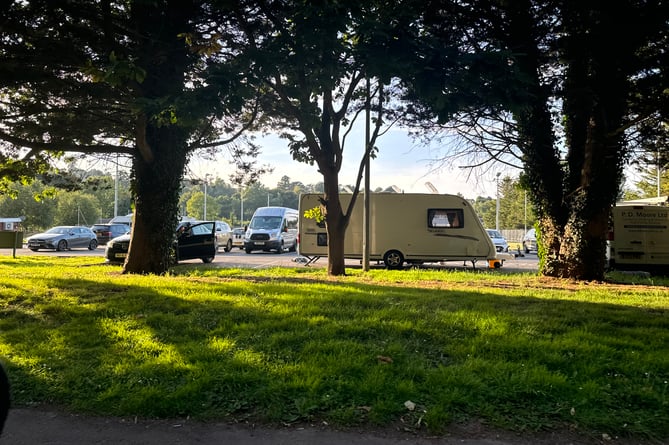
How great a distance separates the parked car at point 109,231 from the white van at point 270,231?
9.58 m

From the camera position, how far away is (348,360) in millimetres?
4191

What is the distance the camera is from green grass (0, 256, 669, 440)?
3471mm

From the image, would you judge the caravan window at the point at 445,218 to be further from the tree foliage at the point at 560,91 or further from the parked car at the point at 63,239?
the parked car at the point at 63,239

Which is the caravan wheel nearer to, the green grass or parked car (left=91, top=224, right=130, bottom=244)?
the green grass

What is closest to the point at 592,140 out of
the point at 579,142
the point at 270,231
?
the point at 579,142

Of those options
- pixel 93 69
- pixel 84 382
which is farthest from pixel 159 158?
pixel 84 382

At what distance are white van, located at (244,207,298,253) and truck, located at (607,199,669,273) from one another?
17.7m

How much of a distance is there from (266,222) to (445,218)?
13694 mm

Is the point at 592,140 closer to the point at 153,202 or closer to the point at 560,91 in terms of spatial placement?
the point at 560,91

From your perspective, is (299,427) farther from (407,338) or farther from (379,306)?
(379,306)

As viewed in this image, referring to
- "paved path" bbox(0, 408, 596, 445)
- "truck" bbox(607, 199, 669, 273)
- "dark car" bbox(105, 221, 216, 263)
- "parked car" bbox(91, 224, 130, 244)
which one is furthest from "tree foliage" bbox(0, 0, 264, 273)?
"parked car" bbox(91, 224, 130, 244)

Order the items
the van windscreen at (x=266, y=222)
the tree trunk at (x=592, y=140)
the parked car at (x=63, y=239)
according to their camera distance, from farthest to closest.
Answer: the van windscreen at (x=266, y=222) → the parked car at (x=63, y=239) → the tree trunk at (x=592, y=140)

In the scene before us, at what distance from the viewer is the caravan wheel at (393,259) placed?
17.5 m

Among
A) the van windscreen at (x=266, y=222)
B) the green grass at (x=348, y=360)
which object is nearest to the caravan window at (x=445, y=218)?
the green grass at (x=348, y=360)
